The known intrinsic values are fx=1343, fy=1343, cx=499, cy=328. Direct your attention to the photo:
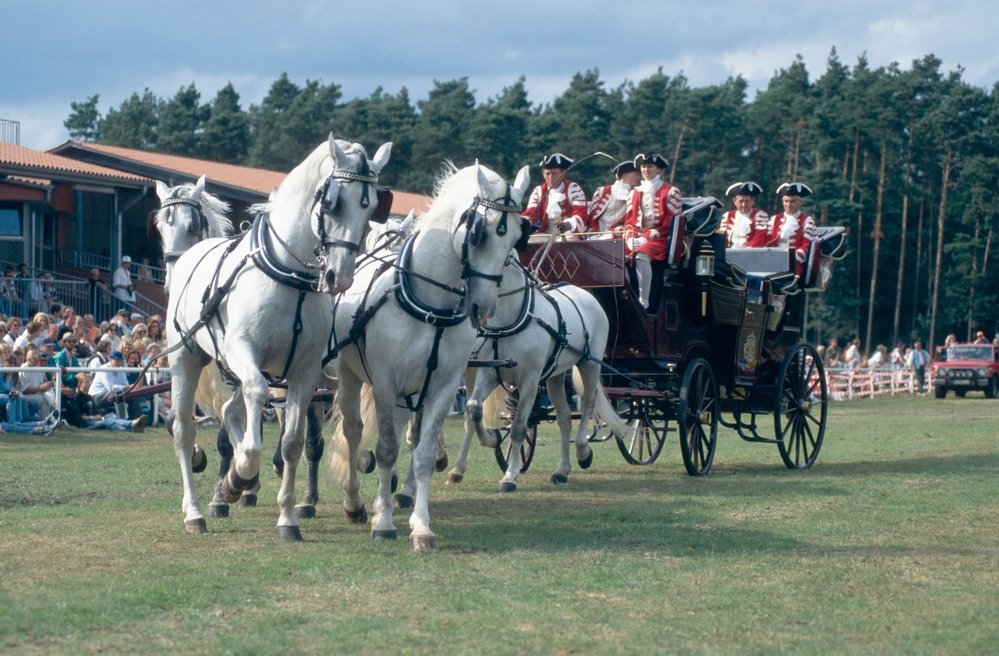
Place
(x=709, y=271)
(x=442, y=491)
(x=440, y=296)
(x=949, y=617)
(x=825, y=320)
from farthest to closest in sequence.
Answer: (x=825, y=320), (x=709, y=271), (x=442, y=491), (x=440, y=296), (x=949, y=617)

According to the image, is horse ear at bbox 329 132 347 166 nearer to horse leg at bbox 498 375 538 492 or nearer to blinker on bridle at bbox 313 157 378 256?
blinker on bridle at bbox 313 157 378 256

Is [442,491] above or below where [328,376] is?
below

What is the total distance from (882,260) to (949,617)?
62.3m

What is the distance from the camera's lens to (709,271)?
43.7ft

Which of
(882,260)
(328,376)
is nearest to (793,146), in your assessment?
(882,260)

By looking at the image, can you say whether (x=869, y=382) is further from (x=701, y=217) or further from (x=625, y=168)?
(x=701, y=217)

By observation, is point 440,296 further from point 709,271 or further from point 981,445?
point 981,445

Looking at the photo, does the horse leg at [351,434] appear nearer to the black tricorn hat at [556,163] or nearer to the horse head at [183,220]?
the horse head at [183,220]

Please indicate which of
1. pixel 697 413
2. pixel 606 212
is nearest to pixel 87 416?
pixel 606 212

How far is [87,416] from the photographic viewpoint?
61.3 feet

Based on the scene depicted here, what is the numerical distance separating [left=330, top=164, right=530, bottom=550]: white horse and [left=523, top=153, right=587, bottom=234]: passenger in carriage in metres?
4.50

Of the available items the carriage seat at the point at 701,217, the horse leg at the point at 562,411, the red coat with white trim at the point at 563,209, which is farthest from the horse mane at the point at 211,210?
the carriage seat at the point at 701,217

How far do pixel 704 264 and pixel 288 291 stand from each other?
6.09 meters

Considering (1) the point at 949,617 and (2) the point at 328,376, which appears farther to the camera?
(2) the point at 328,376
